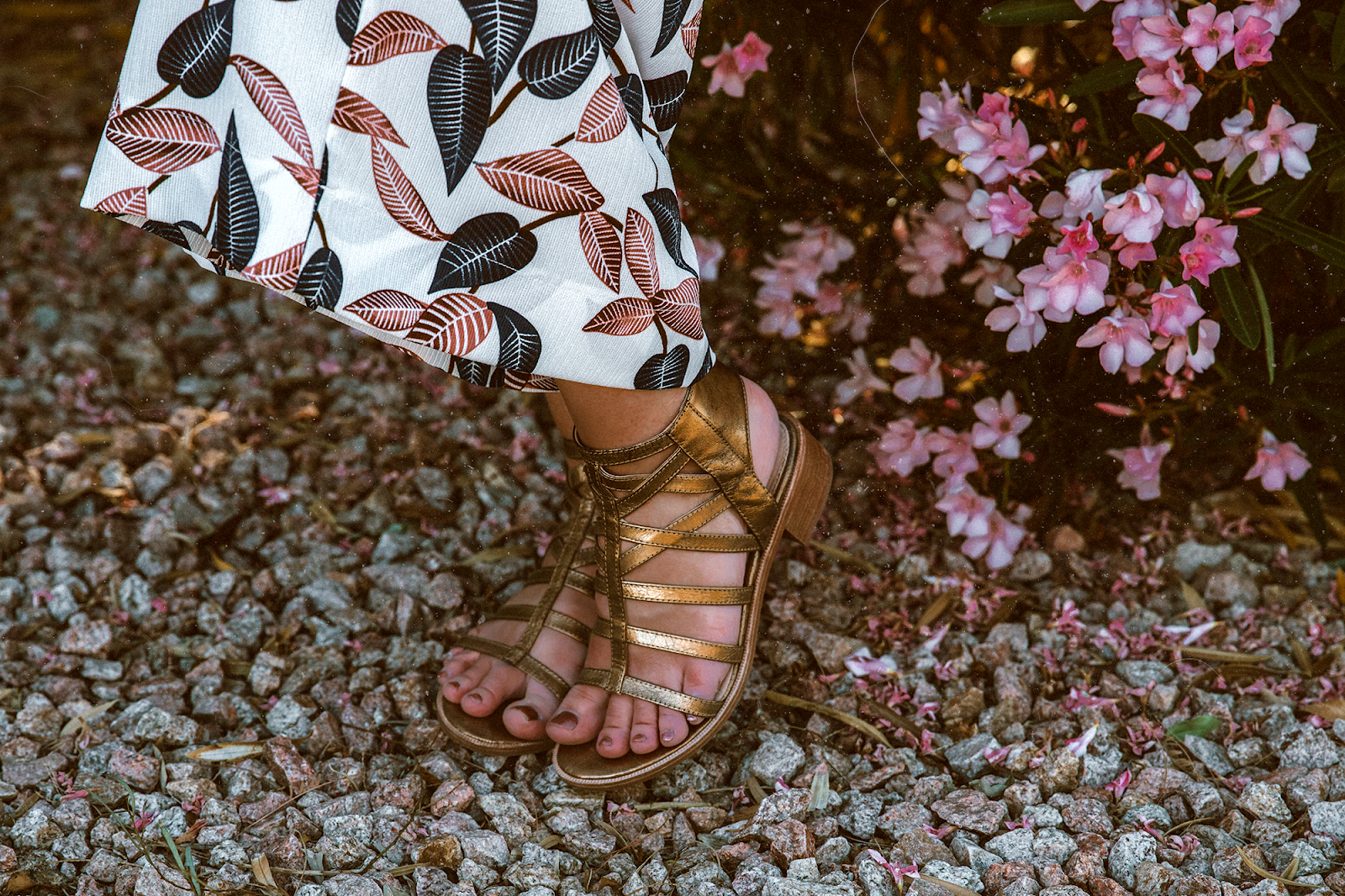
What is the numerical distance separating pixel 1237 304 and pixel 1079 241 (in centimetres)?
19

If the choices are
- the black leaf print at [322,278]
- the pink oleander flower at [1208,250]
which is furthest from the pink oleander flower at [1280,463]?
the black leaf print at [322,278]

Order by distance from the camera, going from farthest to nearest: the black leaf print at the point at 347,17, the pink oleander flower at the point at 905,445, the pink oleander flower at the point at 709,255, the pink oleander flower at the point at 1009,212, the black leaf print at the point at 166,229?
the pink oleander flower at the point at 709,255, the pink oleander flower at the point at 905,445, the pink oleander flower at the point at 1009,212, the black leaf print at the point at 166,229, the black leaf print at the point at 347,17

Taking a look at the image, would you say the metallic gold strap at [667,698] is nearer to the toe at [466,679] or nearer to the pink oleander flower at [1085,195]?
the toe at [466,679]

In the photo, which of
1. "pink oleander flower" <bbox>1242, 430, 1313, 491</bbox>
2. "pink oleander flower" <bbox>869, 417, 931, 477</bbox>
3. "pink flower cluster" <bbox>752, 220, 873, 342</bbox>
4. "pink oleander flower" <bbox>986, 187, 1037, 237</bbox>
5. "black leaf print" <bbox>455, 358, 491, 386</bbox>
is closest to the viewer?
"black leaf print" <bbox>455, 358, 491, 386</bbox>

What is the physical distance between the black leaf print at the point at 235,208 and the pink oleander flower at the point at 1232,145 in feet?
2.91

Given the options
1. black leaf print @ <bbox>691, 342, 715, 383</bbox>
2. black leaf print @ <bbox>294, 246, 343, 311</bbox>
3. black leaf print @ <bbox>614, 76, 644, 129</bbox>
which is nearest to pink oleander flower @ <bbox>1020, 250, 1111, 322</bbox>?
black leaf print @ <bbox>691, 342, 715, 383</bbox>

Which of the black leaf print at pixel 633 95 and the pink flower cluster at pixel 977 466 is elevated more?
the black leaf print at pixel 633 95

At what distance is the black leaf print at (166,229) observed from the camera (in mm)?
869

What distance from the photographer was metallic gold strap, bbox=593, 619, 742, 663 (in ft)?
3.67

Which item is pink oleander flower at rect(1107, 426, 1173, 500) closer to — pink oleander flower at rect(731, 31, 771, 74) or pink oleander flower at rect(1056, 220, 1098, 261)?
pink oleander flower at rect(1056, 220, 1098, 261)

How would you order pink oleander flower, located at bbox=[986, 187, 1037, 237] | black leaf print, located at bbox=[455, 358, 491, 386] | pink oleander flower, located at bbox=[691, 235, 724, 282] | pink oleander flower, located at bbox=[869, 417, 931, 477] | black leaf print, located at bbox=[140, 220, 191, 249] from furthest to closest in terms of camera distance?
pink oleander flower, located at bbox=[691, 235, 724, 282]
pink oleander flower, located at bbox=[869, 417, 931, 477]
pink oleander flower, located at bbox=[986, 187, 1037, 237]
black leaf print, located at bbox=[455, 358, 491, 386]
black leaf print, located at bbox=[140, 220, 191, 249]

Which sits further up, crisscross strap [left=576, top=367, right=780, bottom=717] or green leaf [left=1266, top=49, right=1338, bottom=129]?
green leaf [left=1266, top=49, right=1338, bottom=129]

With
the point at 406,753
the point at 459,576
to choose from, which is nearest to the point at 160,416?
the point at 459,576

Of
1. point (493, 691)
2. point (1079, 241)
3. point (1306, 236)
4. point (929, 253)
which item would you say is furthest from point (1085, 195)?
point (493, 691)
